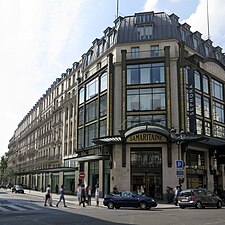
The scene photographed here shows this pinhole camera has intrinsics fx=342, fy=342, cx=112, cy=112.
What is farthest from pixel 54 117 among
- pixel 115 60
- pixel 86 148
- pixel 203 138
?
pixel 203 138

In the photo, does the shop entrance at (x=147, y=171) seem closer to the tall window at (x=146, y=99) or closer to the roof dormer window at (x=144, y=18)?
the tall window at (x=146, y=99)

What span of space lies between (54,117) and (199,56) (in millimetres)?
32147

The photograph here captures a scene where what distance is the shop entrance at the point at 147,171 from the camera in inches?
1407

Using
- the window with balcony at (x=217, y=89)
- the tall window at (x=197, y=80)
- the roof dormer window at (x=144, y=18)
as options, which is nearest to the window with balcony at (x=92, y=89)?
the roof dormer window at (x=144, y=18)

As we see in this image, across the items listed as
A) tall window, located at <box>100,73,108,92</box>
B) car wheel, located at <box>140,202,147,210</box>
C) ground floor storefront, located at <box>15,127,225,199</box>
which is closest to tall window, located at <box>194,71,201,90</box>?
ground floor storefront, located at <box>15,127,225,199</box>

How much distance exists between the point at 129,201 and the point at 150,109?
1445 centimetres

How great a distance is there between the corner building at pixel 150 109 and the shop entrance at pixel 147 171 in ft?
0.34

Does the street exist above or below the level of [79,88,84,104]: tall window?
below

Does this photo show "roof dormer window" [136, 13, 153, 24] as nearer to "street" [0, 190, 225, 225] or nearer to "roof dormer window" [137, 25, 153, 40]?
"roof dormer window" [137, 25, 153, 40]

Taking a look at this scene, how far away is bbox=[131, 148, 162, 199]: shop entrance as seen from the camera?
3575cm

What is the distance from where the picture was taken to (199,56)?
137 ft

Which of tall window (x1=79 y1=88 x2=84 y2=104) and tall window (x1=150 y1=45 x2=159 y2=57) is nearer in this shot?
tall window (x1=150 y1=45 x2=159 y2=57)

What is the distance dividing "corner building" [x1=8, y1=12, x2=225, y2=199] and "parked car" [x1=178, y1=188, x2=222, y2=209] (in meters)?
2.76

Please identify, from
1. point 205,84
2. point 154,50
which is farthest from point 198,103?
point 154,50
